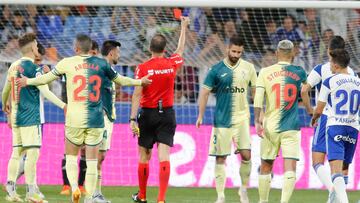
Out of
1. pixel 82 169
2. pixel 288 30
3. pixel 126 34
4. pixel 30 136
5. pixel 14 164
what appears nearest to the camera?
pixel 30 136

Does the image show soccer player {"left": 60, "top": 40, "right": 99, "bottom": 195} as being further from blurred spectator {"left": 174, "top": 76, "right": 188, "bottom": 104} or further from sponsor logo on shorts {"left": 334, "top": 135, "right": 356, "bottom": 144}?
sponsor logo on shorts {"left": 334, "top": 135, "right": 356, "bottom": 144}

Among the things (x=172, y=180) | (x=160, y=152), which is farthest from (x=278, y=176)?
(x=160, y=152)

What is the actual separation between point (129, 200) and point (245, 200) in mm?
1773

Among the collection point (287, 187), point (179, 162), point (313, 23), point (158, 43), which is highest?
point (313, 23)

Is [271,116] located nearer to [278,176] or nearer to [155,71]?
[155,71]

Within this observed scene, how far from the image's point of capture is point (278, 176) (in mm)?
21375

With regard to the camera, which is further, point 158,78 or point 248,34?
point 248,34

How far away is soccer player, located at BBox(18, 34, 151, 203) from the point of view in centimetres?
1565

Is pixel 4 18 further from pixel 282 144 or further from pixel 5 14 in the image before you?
pixel 282 144

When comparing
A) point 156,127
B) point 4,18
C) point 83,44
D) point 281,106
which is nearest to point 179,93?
point 4,18

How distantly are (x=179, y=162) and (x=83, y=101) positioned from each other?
19.8 feet

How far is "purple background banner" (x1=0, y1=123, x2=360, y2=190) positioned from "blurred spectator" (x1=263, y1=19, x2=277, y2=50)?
1.89 metres

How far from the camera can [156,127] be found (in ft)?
56.1

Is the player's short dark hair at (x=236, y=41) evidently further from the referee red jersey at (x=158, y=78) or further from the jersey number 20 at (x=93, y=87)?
the jersey number 20 at (x=93, y=87)
